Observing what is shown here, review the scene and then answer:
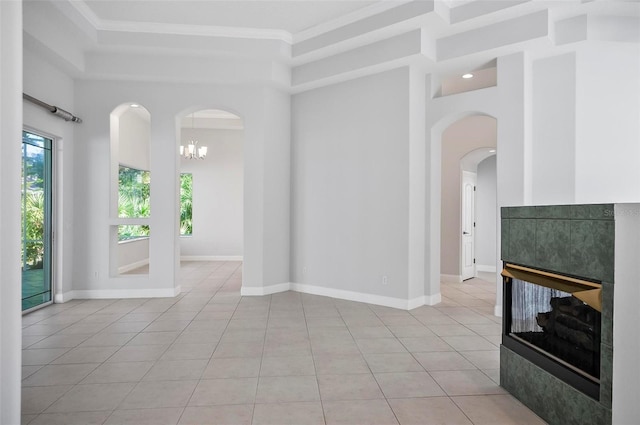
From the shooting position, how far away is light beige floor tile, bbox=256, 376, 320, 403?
2791mm

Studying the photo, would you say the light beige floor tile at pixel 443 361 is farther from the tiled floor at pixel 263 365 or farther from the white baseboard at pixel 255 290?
the white baseboard at pixel 255 290

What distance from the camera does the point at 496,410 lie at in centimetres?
261

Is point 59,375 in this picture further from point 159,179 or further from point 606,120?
point 606,120

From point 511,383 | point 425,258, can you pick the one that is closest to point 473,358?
point 511,383

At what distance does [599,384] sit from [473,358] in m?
1.60

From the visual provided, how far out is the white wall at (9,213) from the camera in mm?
2066

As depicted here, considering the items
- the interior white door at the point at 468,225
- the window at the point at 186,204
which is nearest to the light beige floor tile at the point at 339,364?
the interior white door at the point at 468,225

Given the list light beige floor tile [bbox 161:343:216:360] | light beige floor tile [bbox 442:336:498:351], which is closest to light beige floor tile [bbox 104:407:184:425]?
light beige floor tile [bbox 161:343:216:360]

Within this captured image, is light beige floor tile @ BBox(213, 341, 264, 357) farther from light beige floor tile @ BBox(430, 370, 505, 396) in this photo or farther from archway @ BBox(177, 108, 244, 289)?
archway @ BBox(177, 108, 244, 289)

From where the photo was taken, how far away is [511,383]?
282 centimetres

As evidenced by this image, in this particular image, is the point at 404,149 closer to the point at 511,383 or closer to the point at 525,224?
the point at 525,224

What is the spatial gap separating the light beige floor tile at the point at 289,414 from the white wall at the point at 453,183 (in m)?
5.47

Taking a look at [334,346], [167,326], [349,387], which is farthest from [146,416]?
[167,326]

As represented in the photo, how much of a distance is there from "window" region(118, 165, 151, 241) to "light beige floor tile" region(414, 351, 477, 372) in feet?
20.5
